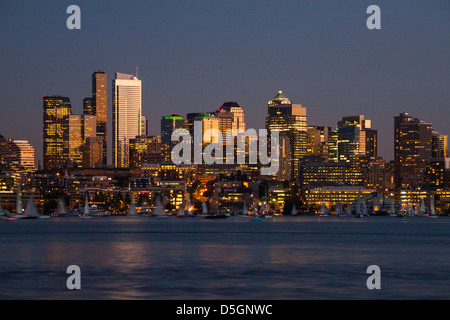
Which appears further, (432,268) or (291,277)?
(432,268)

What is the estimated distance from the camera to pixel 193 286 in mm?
51906

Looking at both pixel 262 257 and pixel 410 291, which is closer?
pixel 410 291

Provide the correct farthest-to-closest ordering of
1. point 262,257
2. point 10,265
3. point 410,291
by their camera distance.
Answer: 1. point 262,257
2. point 10,265
3. point 410,291

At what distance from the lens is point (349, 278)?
5650 centimetres

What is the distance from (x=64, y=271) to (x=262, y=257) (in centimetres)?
2149

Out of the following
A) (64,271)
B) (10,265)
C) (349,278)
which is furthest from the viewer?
(10,265)
